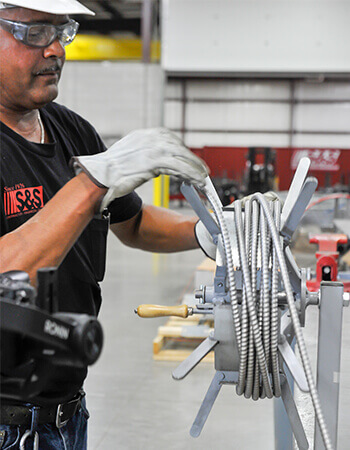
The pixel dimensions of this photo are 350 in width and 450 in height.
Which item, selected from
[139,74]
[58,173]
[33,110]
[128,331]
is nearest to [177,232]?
[58,173]

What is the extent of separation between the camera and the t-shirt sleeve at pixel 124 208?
1.48 m

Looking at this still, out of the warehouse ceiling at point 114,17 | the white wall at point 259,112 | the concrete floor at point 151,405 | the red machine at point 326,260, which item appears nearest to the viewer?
the red machine at point 326,260

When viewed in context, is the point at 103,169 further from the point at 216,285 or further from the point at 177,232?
the point at 177,232

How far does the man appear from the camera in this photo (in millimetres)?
982

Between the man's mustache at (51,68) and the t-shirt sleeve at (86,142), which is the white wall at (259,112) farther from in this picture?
the man's mustache at (51,68)

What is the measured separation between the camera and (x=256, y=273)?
1039 mm

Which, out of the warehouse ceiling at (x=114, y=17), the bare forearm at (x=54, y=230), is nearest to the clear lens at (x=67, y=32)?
the bare forearm at (x=54, y=230)

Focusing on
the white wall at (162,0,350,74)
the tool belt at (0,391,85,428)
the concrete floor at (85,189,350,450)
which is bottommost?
the concrete floor at (85,189,350,450)

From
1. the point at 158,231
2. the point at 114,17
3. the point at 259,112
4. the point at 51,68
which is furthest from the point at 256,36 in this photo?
the point at 51,68

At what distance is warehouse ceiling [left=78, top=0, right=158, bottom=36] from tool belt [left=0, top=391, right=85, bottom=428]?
1145 centimetres

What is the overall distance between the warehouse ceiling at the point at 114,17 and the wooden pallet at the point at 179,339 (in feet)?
30.9

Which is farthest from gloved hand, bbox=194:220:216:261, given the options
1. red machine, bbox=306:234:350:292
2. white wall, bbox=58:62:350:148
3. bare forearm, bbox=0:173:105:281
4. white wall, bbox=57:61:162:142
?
white wall, bbox=58:62:350:148

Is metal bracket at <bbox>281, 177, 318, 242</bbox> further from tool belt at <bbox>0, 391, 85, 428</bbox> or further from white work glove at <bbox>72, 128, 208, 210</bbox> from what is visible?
tool belt at <bbox>0, 391, 85, 428</bbox>

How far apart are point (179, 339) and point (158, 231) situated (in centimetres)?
246
